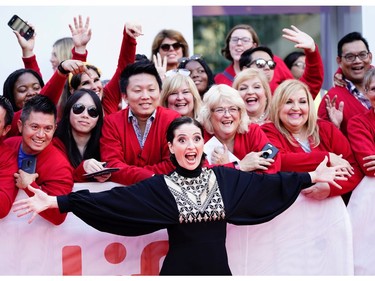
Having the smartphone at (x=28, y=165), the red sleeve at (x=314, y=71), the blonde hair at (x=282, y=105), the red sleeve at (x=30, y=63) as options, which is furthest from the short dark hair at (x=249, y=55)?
the smartphone at (x=28, y=165)

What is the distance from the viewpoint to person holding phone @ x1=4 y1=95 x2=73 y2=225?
5.43m

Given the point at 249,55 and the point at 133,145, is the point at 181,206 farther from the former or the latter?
the point at 249,55

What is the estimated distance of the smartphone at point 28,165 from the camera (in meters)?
5.50

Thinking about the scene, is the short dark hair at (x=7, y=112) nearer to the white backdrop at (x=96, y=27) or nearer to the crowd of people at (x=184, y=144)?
the crowd of people at (x=184, y=144)

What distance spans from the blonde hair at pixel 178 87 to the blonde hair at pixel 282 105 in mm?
669

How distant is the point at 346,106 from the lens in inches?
269

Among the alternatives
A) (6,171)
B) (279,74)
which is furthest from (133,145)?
(279,74)

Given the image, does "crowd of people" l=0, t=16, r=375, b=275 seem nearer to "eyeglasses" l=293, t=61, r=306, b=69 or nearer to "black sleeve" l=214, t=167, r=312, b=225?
"black sleeve" l=214, t=167, r=312, b=225

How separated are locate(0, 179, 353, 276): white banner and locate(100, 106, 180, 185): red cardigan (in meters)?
0.31

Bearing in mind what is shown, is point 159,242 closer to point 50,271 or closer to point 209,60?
point 50,271

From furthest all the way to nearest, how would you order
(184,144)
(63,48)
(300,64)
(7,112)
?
1. (300,64)
2. (63,48)
3. (7,112)
4. (184,144)

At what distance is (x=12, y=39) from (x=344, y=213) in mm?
4533

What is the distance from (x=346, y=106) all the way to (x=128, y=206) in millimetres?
2495

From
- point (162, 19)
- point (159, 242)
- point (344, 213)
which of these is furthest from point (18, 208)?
point (162, 19)
